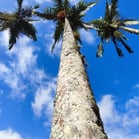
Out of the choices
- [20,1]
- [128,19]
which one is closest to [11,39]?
[20,1]

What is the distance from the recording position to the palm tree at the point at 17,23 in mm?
20266

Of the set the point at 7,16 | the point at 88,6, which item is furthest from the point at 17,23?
the point at 88,6

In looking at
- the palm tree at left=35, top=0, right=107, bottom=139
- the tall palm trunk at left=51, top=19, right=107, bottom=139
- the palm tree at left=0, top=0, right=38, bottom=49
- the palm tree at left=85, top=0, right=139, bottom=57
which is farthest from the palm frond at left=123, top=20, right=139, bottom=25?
the tall palm trunk at left=51, top=19, right=107, bottom=139

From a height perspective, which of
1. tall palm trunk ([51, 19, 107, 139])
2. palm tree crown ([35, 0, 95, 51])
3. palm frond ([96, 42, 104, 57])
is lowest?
tall palm trunk ([51, 19, 107, 139])

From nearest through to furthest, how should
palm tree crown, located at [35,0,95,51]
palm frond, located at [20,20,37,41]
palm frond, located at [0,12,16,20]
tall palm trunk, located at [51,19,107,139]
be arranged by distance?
tall palm trunk, located at [51,19,107,139] < palm tree crown, located at [35,0,95,51] < palm frond, located at [0,12,16,20] < palm frond, located at [20,20,37,41]

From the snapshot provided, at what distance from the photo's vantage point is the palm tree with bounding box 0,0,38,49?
20.3m

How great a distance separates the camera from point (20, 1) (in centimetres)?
2095

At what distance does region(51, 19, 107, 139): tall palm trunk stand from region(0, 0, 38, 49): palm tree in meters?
14.5

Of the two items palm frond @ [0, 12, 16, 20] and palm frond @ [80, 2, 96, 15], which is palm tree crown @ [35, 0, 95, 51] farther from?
palm frond @ [0, 12, 16, 20]

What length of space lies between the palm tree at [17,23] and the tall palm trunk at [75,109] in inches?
571

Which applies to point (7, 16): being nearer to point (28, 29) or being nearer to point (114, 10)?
point (28, 29)

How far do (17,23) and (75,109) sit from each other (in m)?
17.2

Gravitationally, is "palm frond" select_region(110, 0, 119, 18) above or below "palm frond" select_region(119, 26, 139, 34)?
above

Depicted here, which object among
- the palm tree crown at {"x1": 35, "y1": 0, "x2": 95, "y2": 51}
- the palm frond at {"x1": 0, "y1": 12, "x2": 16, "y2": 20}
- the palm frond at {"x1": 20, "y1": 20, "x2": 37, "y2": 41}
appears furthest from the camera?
the palm frond at {"x1": 20, "y1": 20, "x2": 37, "y2": 41}
